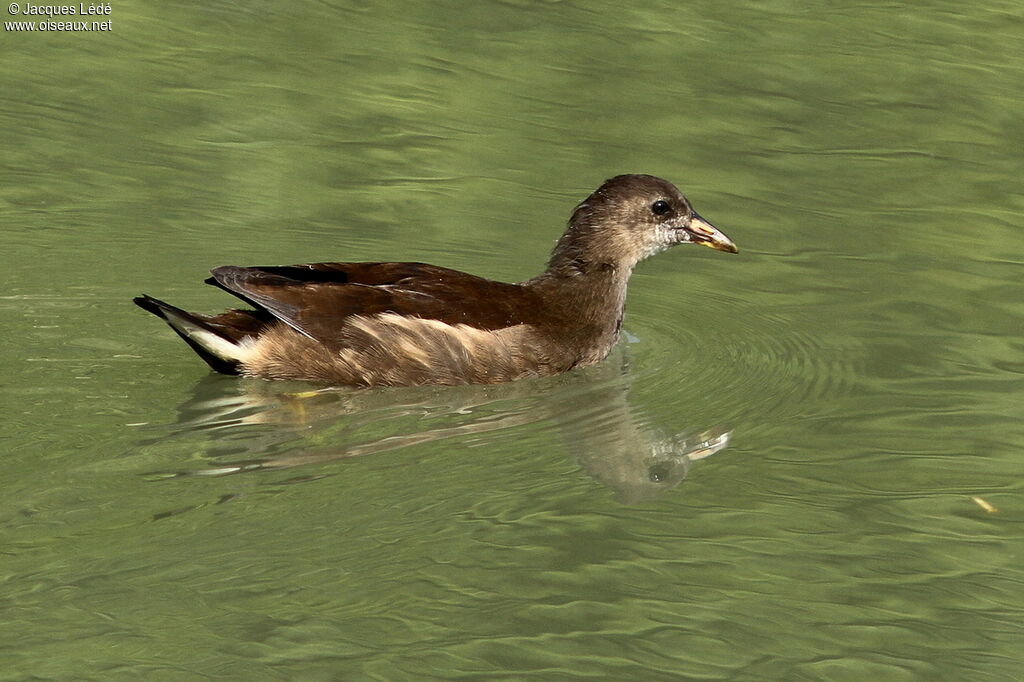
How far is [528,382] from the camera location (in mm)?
8789

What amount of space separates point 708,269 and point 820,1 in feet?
15.9

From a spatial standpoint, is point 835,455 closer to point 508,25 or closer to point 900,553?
point 900,553

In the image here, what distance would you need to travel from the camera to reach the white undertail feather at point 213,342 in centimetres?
832

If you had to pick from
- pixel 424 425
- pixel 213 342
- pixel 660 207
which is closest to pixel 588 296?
pixel 660 207

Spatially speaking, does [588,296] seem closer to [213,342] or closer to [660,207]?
[660,207]

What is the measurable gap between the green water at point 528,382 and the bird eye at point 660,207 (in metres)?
0.67

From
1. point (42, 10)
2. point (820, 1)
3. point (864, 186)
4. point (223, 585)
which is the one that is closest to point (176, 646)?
point (223, 585)

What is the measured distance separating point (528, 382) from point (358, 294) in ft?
3.25

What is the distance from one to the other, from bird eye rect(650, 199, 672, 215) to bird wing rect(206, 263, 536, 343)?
115 cm

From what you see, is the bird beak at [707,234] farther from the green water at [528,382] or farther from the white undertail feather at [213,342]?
the white undertail feather at [213,342]

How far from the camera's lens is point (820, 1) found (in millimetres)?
14484

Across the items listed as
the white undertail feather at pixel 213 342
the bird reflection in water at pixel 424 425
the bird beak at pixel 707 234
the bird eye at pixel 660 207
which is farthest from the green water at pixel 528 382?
the bird eye at pixel 660 207

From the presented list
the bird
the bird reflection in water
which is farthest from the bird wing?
the bird reflection in water

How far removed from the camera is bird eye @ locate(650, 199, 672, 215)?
9.52m
